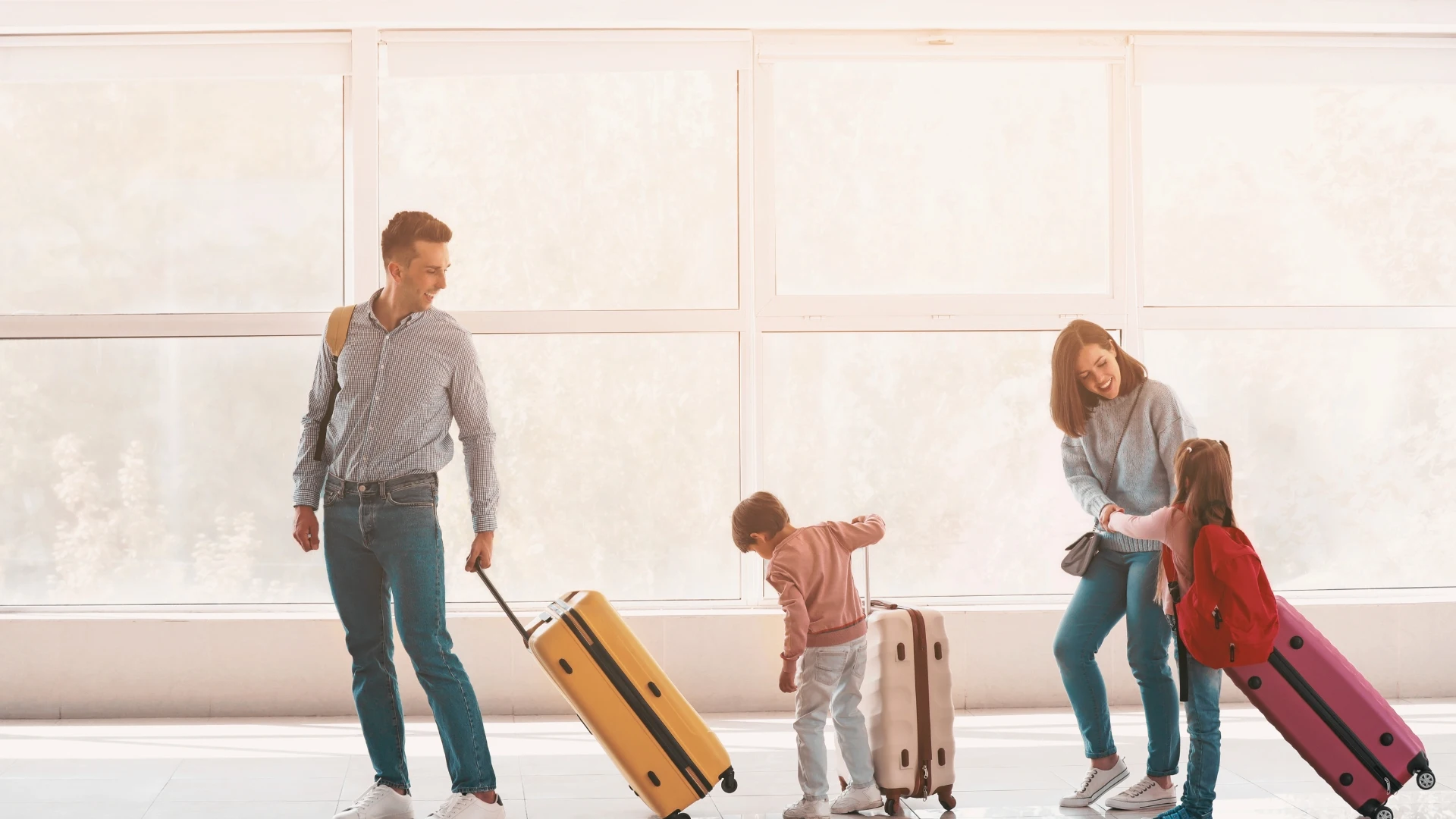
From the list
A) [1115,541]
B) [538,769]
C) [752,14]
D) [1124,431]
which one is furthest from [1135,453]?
[752,14]

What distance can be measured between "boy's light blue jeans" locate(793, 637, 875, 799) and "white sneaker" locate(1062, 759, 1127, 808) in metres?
0.56

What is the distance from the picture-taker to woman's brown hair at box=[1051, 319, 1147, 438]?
10.3 ft

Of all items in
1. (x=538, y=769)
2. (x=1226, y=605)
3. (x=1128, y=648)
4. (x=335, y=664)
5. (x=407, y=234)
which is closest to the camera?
(x=1226, y=605)

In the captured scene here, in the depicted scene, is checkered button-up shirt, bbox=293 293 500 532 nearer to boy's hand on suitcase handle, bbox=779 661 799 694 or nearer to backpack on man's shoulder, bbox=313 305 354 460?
backpack on man's shoulder, bbox=313 305 354 460

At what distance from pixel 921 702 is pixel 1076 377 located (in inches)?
38.2

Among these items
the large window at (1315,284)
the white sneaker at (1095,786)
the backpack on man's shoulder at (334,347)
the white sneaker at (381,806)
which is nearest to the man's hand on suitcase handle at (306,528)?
the backpack on man's shoulder at (334,347)

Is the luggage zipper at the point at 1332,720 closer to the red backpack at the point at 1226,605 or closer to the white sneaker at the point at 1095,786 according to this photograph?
the red backpack at the point at 1226,605

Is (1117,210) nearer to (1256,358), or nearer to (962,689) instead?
(1256,358)

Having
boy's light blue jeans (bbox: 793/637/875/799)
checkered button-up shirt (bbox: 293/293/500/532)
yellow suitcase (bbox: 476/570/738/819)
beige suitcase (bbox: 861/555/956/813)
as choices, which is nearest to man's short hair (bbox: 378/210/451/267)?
checkered button-up shirt (bbox: 293/293/500/532)

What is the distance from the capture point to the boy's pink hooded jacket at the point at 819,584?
3047 millimetres

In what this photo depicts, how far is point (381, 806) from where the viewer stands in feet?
9.91

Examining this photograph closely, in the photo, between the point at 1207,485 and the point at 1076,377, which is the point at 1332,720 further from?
the point at 1076,377

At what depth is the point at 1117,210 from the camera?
4648mm

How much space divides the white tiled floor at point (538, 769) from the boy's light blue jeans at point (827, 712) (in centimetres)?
19
